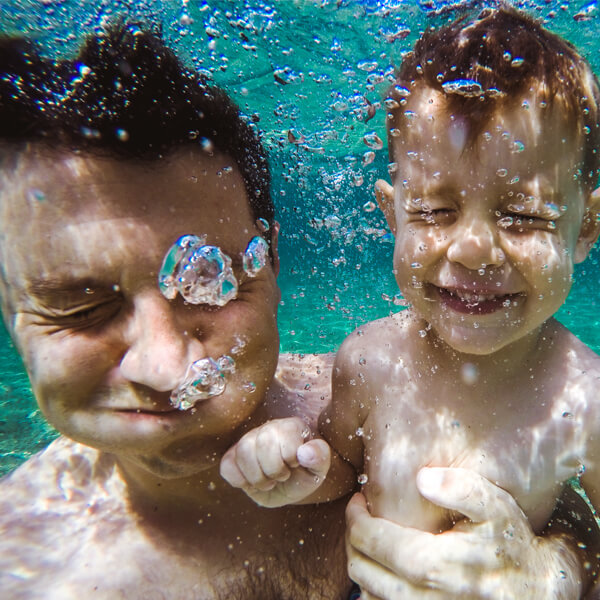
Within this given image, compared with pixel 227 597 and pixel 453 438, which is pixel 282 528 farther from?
pixel 453 438

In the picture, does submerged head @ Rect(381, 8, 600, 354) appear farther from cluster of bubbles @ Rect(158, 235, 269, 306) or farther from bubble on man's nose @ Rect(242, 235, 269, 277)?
cluster of bubbles @ Rect(158, 235, 269, 306)

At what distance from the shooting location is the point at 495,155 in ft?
4.99

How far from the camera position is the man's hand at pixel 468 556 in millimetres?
1614

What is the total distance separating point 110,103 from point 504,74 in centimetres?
135

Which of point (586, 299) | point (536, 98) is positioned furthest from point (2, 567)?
point (586, 299)

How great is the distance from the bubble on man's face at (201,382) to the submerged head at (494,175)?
823mm

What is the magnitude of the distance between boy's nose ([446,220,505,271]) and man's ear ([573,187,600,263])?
18.0 inches

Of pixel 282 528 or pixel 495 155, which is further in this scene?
pixel 282 528

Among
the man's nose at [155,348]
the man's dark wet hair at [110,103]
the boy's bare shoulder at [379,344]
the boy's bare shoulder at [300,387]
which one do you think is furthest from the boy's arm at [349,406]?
the man's dark wet hair at [110,103]

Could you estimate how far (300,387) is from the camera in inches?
115

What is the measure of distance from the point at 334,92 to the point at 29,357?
22.5 feet

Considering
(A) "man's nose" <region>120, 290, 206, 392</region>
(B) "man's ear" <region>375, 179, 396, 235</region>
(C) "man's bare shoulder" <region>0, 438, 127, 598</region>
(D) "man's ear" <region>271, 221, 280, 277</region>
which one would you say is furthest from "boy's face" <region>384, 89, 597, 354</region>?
(C) "man's bare shoulder" <region>0, 438, 127, 598</region>

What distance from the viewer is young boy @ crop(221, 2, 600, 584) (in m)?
1.56

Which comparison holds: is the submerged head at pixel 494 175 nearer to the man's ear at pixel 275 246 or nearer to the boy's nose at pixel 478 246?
the boy's nose at pixel 478 246
